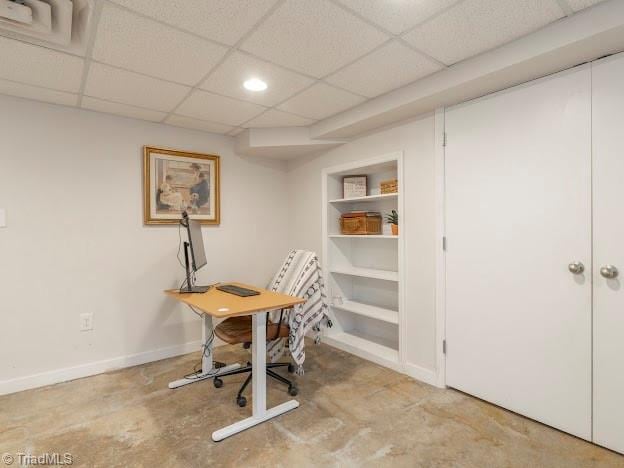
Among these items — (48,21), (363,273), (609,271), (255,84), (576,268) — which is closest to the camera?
(48,21)

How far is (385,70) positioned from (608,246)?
1.61 m

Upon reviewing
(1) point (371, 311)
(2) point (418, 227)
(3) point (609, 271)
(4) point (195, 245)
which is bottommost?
(1) point (371, 311)

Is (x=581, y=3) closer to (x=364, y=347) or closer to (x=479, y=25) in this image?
(x=479, y=25)

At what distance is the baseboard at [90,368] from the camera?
251 centimetres

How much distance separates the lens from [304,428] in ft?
6.64

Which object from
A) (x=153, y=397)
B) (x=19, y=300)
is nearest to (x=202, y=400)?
(x=153, y=397)

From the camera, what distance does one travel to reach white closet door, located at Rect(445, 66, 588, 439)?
73.4 inches

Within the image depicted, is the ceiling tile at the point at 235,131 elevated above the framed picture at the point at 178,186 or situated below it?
above

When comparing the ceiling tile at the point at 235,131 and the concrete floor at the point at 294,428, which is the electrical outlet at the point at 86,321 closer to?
the concrete floor at the point at 294,428

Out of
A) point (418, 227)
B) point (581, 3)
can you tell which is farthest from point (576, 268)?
point (581, 3)

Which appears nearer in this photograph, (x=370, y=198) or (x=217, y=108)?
(x=217, y=108)

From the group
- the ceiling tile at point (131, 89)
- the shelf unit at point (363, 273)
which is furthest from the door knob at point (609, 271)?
the ceiling tile at point (131, 89)

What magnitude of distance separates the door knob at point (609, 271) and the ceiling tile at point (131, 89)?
2825 millimetres

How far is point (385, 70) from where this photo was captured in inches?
83.6
